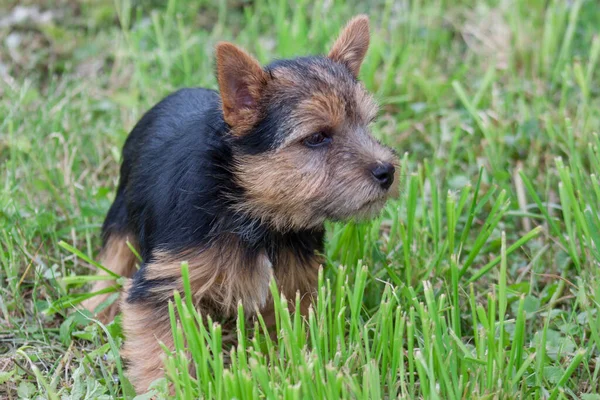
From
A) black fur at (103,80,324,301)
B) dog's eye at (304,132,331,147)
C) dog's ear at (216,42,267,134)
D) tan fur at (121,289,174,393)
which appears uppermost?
dog's ear at (216,42,267,134)

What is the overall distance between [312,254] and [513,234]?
1468mm

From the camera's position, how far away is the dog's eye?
3184mm

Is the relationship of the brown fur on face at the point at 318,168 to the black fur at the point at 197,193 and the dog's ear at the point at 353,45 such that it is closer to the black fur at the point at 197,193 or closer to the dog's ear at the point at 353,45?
the black fur at the point at 197,193

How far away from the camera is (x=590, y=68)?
17.6ft

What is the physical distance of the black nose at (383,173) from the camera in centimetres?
312

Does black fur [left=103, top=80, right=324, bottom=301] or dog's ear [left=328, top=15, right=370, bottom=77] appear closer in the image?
black fur [left=103, top=80, right=324, bottom=301]

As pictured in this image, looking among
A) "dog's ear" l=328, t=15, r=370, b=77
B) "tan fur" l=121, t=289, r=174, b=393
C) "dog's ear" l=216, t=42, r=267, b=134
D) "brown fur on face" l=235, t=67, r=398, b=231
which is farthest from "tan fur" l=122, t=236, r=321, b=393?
"dog's ear" l=328, t=15, r=370, b=77

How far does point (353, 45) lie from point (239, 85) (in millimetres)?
699

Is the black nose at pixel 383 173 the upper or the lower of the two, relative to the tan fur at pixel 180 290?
upper

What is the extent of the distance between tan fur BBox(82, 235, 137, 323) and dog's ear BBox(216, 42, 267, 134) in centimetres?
111

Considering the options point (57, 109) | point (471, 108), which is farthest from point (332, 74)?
point (57, 109)

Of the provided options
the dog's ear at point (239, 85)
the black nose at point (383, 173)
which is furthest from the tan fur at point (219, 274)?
the black nose at point (383, 173)

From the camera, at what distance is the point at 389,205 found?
432 cm

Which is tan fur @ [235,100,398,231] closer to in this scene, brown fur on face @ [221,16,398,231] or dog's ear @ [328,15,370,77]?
brown fur on face @ [221,16,398,231]
